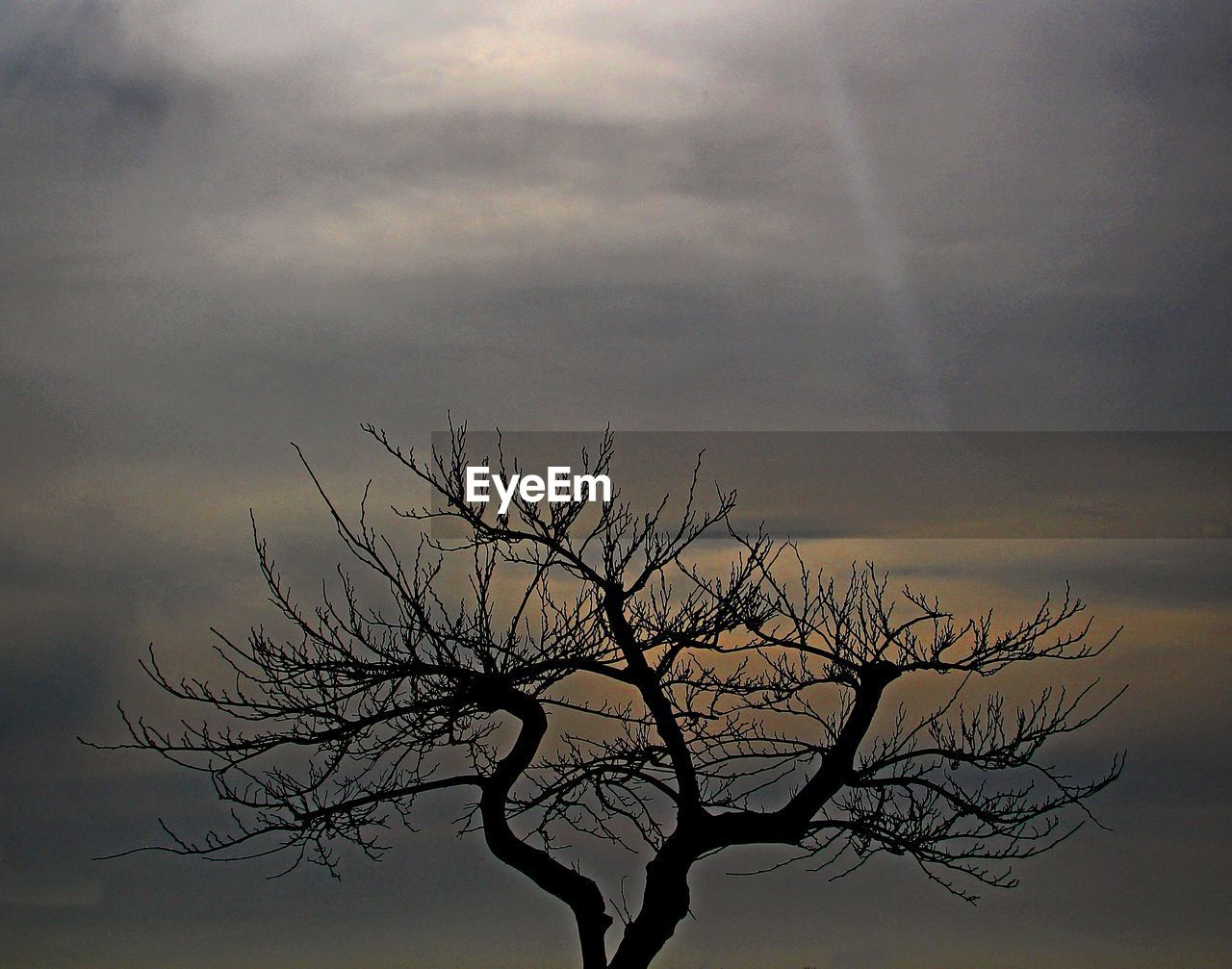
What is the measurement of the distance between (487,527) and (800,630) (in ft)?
7.36

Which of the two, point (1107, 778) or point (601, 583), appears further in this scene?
point (1107, 778)

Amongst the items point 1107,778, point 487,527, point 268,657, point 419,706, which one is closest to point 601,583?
point 487,527

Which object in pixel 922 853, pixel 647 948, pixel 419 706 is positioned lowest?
pixel 647 948

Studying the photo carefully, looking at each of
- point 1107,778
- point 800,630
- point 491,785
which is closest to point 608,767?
point 491,785

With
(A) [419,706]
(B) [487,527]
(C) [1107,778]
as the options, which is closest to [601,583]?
(B) [487,527]

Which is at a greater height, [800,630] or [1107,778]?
[800,630]

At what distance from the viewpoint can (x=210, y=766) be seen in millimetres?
9719

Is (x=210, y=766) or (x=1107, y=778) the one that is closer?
(x=210, y=766)

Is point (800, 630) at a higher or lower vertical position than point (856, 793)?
higher

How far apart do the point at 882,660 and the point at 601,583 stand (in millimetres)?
2006

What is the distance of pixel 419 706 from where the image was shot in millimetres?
9703

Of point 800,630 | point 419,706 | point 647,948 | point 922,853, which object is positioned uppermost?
point 800,630

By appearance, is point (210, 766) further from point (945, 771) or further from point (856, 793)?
point (945, 771)

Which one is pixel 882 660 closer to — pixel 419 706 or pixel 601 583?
pixel 601 583
